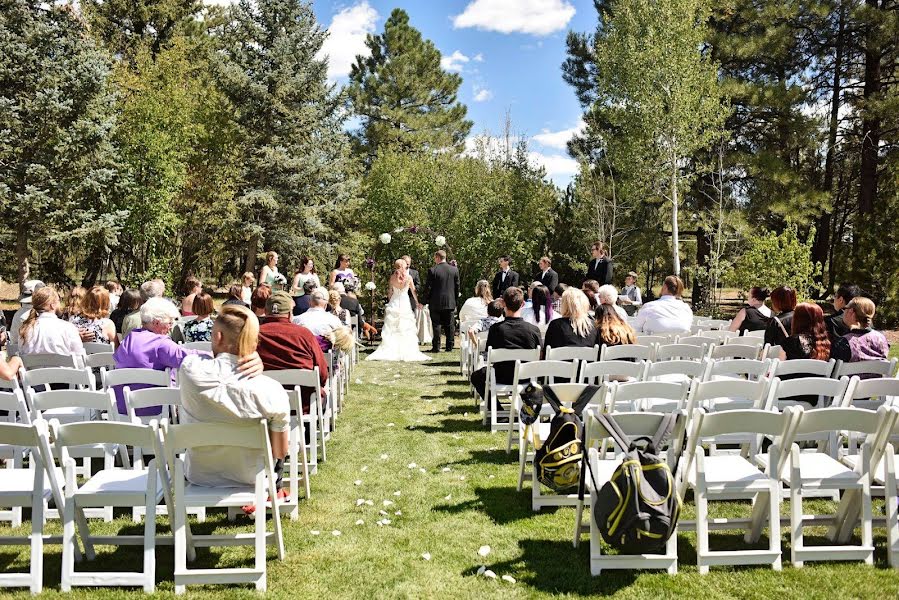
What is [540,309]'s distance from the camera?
10.0 m

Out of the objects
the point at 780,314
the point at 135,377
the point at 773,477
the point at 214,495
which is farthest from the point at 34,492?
the point at 780,314

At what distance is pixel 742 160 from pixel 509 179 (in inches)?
326

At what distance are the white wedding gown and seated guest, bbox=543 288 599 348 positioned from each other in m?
5.94

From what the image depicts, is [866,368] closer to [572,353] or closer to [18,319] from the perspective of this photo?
[572,353]

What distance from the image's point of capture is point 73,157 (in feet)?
64.2

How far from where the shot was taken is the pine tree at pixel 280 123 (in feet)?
81.7

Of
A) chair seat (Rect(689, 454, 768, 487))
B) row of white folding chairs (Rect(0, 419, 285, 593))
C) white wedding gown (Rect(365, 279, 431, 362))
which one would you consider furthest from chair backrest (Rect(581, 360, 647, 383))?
white wedding gown (Rect(365, 279, 431, 362))

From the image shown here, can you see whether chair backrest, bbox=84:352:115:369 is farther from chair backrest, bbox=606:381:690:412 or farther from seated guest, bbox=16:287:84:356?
chair backrest, bbox=606:381:690:412

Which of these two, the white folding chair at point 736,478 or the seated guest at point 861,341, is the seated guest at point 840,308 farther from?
the white folding chair at point 736,478

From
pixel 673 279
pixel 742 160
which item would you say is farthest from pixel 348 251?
pixel 673 279

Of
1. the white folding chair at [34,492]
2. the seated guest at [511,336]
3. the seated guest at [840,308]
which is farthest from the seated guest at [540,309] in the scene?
the white folding chair at [34,492]

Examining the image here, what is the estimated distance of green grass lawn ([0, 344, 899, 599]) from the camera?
371cm

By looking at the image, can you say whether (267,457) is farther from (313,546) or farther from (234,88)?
(234,88)

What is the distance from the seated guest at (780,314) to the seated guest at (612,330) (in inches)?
54.2
